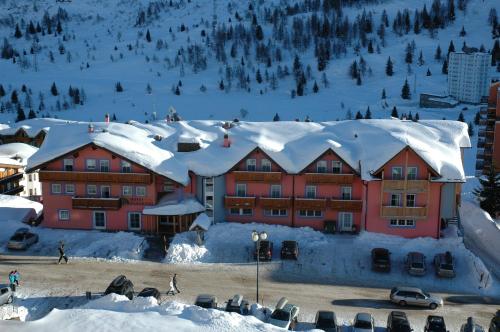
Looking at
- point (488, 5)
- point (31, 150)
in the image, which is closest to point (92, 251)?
point (31, 150)

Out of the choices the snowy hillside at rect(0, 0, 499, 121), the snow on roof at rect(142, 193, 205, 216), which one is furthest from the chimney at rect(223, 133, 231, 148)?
the snowy hillside at rect(0, 0, 499, 121)

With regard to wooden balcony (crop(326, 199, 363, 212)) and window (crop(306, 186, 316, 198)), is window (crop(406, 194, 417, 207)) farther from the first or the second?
window (crop(306, 186, 316, 198))

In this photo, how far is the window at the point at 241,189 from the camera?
4525 centimetres

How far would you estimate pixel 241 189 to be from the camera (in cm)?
4531

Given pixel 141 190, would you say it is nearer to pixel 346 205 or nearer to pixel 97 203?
pixel 97 203

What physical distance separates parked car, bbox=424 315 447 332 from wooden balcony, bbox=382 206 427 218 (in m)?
13.1

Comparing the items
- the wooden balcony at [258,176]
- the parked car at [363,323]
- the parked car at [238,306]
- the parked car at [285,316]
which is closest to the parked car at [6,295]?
the parked car at [238,306]

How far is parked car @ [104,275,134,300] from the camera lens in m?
33.4

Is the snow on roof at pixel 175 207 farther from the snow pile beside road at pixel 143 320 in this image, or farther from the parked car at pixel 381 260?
the snow pile beside road at pixel 143 320

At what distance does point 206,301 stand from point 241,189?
14644mm

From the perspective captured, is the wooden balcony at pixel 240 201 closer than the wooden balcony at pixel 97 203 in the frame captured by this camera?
No

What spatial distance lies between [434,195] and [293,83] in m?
96.9

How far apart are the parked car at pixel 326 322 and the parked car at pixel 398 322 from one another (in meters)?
2.76

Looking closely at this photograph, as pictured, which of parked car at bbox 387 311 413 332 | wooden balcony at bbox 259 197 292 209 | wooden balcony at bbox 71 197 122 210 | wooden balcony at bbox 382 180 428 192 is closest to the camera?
parked car at bbox 387 311 413 332
